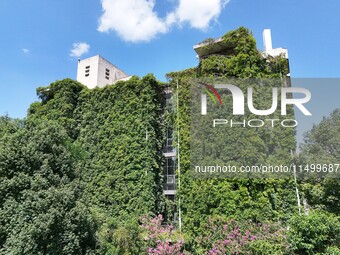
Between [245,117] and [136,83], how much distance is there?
7684 mm

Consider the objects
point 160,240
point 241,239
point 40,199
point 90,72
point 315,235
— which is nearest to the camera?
point 315,235

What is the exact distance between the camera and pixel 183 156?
1495 cm

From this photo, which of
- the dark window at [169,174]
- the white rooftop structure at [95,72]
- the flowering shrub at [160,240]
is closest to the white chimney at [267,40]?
the dark window at [169,174]

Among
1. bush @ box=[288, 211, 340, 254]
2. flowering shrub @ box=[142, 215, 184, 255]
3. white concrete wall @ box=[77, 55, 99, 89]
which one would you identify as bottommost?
flowering shrub @ box=[142, 215, 184, 255]

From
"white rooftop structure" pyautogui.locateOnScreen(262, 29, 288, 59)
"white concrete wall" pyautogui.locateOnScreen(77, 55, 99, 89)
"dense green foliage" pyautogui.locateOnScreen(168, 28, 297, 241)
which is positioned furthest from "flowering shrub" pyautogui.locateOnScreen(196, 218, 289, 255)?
"white concrete wall" pyautogui.locateOnScreen(77, 55, 99, 89)

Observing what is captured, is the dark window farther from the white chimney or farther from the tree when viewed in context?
the white chimney

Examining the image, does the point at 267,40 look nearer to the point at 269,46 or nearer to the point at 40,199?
the point at 269,46

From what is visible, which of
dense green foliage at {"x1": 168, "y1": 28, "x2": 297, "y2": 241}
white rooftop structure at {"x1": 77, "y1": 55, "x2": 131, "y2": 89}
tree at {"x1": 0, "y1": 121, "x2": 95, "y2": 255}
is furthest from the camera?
white rooftop structure at {"x1": 77, "y1": 55, "x2": 131, "y2": 89}

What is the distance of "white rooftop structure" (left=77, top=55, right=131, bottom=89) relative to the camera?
27153 millimetres

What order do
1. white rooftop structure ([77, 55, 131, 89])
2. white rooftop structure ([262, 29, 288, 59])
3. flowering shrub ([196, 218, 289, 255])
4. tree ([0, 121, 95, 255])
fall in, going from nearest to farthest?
tree ([0, 121, 95, 255]) < flowering shrub ([196, 218, 289, 255]) < white rooftop structure ([262, 29, 288, 59]) < white rooftop structure ([77, 55, 131, 89])

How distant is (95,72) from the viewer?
27.3 meters

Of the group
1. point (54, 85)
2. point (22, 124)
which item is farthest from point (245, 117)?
point (54, 85)

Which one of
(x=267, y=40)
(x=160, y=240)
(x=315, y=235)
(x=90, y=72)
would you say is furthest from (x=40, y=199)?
(x=90, y=72)

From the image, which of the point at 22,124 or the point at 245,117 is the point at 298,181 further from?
the point at 22,124
